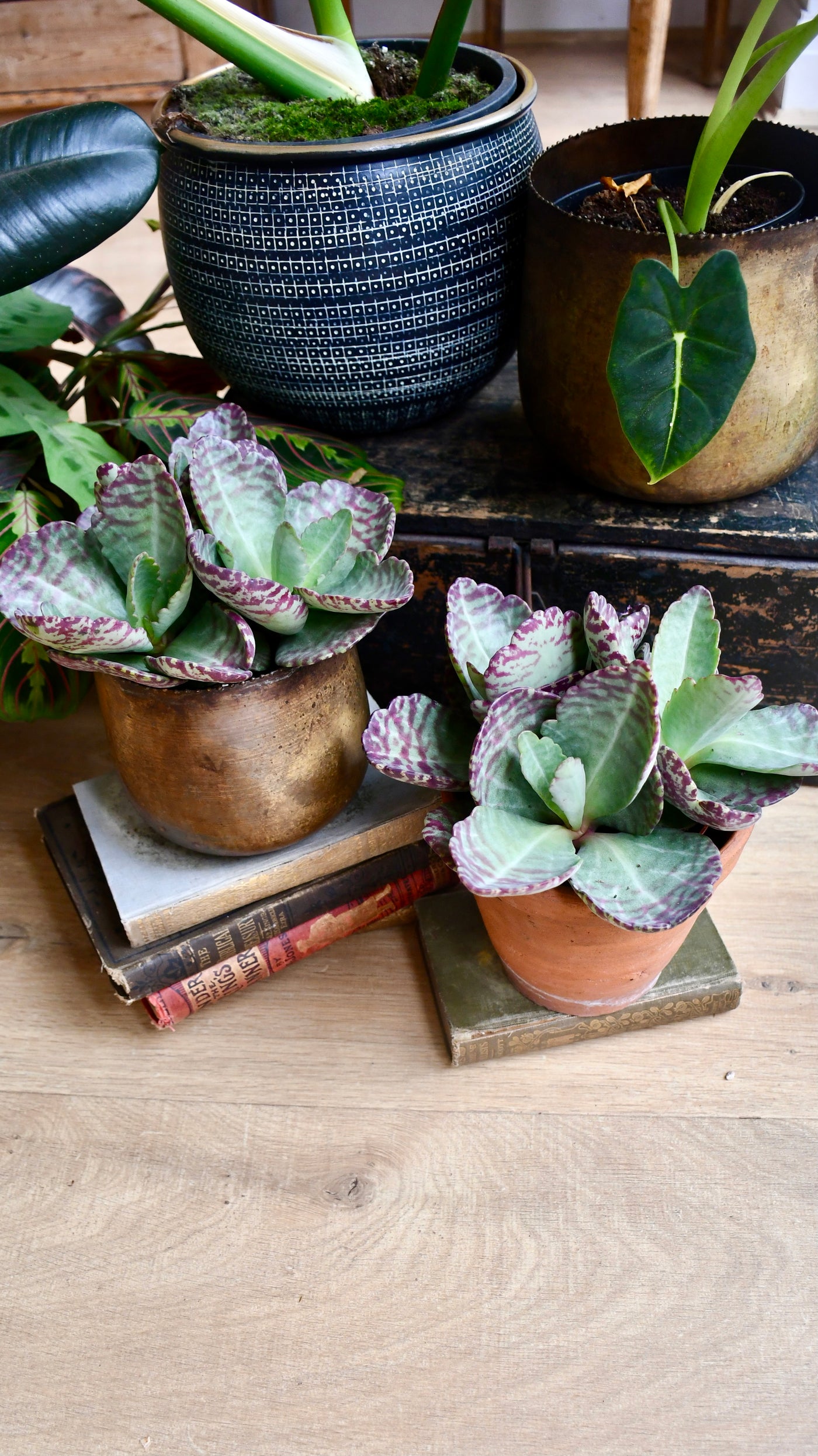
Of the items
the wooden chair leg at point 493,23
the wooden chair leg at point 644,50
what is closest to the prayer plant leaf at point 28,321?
the wooden chair leg at point 644,50

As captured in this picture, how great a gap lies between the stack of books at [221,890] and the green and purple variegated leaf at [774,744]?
0.27 m

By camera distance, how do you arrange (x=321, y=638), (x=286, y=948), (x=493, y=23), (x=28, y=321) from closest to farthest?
(x=321, y=638) < (x=286, y=948) < (x=28, y=321) < (x=493, y=23)

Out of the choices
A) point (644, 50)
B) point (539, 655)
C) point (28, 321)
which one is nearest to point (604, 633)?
point (539, 655)

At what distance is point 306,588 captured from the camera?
0.74 metres

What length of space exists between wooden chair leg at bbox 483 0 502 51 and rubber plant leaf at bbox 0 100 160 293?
9.34ft

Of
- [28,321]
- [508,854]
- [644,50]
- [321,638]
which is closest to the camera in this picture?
[508,854]

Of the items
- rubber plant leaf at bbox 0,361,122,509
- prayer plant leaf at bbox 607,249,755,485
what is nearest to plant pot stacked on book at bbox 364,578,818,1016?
prayer plant leaf at bbox 607,249,755,485

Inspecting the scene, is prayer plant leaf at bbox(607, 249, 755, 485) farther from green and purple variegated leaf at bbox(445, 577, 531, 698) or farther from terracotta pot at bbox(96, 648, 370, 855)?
terracotta pot at bbox(96, 648, 370, 855)

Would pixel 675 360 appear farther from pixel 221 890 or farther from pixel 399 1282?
pixel 399 1282

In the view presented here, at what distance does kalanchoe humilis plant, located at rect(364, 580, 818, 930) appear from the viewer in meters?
0.66

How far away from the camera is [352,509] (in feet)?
2.64

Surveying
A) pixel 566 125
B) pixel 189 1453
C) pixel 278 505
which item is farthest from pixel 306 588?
pixel 566 125

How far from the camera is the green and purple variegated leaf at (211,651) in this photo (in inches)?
27.7

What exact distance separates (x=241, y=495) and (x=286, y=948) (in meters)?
0.36
